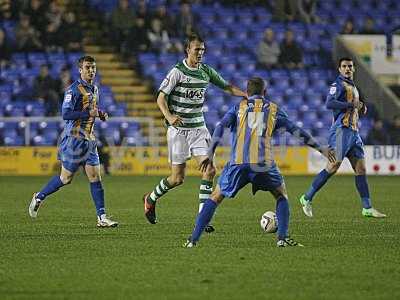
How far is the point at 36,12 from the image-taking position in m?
26.7

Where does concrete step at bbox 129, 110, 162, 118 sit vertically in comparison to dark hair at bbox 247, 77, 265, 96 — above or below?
below

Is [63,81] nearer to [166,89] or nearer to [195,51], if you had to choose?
[166,89]

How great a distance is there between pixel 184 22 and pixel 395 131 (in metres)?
6.20

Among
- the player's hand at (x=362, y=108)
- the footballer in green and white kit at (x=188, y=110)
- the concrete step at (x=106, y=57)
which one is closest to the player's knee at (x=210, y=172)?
the footballer in green and white kit at (x=188, y=110)

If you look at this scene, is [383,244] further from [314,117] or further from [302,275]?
[314,117]

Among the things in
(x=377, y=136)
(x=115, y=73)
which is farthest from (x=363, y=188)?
(x=115, y=73)

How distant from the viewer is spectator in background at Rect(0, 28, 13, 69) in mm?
26297

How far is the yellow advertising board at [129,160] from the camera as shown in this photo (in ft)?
82.4

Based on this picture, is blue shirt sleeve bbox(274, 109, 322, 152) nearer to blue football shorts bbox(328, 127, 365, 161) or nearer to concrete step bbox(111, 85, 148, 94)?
blue football shorts bbox(328, 127, 365, 161)

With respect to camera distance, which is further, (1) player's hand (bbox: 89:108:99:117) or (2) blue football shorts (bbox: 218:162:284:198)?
(1) player's hand (bbox: 89:108:99:117)

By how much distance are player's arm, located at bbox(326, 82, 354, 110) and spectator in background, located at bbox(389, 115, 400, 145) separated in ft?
39.4

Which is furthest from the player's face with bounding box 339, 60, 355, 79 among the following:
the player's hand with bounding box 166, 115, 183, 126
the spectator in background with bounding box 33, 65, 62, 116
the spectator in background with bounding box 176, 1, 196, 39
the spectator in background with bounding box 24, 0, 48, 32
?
the spectator in background with bounding box 176, 1, 196, 39

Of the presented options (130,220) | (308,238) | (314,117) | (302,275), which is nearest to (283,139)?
(314,117)

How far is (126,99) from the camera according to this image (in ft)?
91.4
